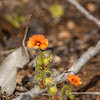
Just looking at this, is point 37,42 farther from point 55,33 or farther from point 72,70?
point 55,33

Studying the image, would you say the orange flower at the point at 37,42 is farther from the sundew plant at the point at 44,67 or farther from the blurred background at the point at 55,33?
the blurred background at the point at 55,33

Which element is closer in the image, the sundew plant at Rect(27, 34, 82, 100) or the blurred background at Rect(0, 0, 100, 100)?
the sundew plant at Rect(27, 34, 82, 100)

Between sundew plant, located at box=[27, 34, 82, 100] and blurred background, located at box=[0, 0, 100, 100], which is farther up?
blurred background, located at box=[0, 0, 100, 100]

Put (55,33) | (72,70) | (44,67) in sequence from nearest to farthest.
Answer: (44,67) < (72,70) < (55,33)

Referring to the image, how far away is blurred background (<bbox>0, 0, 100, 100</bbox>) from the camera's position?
8.18ft

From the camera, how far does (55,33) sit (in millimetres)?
3947

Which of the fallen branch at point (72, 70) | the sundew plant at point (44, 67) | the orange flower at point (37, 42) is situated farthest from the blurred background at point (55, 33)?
the orange flower at point (37, 42)

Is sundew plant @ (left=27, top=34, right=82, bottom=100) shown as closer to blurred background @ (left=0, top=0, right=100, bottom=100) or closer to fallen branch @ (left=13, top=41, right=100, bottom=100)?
fallen branch @ (left=13, top=41, right=100, bottom=100)

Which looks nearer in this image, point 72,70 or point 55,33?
point 72,70

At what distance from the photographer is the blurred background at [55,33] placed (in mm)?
2492

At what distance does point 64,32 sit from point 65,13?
2.45 ft

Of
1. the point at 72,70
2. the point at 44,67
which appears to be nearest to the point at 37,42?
the point at 44,67

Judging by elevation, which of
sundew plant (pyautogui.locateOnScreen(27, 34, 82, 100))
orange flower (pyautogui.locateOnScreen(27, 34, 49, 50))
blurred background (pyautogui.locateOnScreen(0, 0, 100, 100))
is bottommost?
sundew plant (pyautogui.locateOnScreen(27, 34, 82, 100))

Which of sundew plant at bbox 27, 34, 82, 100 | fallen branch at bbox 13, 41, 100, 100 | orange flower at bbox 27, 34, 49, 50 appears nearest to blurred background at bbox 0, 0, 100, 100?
fallen branch at bbox 13, 41, 100, 100
